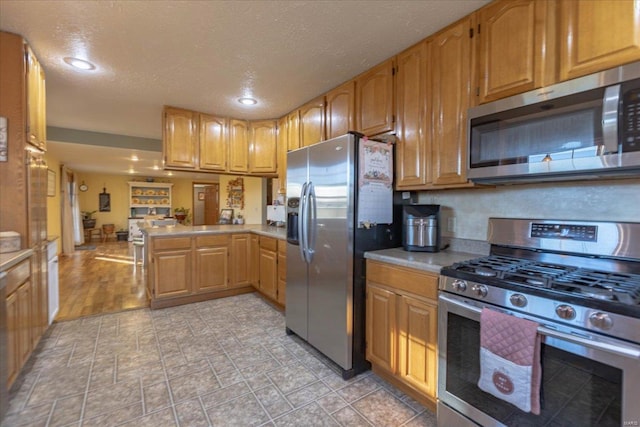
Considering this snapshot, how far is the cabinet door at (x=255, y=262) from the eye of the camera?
3791mm

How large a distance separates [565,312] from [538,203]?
2.77 feet

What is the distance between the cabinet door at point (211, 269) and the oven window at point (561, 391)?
9.91 ft

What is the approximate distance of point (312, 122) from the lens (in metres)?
3.19

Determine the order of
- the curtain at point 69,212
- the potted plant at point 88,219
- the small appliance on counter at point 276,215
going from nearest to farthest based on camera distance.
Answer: the small appliance on counter at point 276,215, the curtain at point 69,212, the potted plant at point 88,219

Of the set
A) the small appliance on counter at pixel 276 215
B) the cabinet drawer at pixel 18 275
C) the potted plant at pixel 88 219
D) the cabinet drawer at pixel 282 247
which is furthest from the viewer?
the potted plant at pixel 88 219

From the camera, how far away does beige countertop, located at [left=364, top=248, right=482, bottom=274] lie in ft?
5.49

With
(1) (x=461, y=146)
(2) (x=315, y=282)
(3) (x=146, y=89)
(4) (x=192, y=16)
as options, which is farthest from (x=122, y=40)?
(1) (x=461, y=146)

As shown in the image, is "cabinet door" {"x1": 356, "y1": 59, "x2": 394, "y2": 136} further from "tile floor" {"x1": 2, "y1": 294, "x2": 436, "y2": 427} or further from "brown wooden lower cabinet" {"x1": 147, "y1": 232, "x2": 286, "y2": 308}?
"tile floor" {"x1": 2, "y1": 294, "x2": 436, "y2": 427}

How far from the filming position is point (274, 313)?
3326 mm

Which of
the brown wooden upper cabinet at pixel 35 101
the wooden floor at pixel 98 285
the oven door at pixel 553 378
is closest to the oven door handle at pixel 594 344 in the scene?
the oven door at pixel 553 378

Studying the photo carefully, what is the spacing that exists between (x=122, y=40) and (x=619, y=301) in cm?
302

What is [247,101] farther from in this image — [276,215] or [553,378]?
[553,378]

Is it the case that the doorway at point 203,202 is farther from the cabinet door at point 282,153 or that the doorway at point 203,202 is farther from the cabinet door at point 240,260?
the cabinet door at point 282,153

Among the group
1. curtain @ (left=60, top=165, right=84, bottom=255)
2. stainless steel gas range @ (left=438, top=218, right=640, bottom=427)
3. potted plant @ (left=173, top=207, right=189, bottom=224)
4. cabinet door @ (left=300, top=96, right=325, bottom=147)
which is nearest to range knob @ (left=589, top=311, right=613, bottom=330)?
stainless steel gas range @ (left=438, top=218, right=640, bottom=427)
